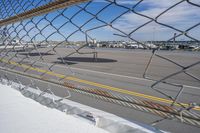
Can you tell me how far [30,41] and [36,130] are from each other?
43.0 inches

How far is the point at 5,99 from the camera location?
5.29 feet

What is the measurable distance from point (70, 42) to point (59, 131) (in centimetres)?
70

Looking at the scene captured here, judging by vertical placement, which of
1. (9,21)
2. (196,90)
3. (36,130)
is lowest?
(196,90)

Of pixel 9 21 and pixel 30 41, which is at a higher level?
pixel 9 21

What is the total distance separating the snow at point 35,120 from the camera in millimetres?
1106

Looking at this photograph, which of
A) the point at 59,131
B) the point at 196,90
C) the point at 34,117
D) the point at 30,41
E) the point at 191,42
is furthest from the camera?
the point at 196,90

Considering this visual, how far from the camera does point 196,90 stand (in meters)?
7.48

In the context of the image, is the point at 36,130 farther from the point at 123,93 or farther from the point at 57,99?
the point at 123,93

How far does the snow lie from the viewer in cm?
111

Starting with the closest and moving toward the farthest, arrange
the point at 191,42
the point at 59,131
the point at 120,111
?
the point at 191,42 → the point at 59,131 → the point at 120,111

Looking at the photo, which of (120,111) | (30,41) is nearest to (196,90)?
(120,111)

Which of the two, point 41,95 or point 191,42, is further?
point 41,95

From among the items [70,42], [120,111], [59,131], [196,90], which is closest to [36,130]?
[59,131]

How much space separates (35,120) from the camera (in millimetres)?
1221
